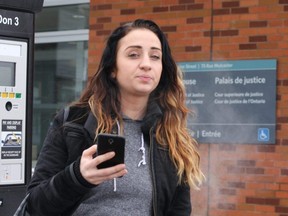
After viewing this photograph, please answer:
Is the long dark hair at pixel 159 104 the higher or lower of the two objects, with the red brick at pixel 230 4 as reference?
lower

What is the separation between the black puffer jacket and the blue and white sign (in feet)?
10.6

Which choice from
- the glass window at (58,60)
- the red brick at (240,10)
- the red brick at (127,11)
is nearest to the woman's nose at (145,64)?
the red brick at (240,10)

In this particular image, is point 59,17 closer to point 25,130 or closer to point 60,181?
point 25,130

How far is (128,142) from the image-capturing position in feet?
8.48

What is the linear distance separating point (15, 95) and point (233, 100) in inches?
105

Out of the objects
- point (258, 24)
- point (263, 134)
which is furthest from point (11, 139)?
point (258, 24)

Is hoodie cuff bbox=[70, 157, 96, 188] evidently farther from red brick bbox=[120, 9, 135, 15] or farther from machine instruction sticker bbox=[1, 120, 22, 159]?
red brick bbox=[120, 9, 135, 15]

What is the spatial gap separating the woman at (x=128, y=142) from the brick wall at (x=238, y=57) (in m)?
3.16

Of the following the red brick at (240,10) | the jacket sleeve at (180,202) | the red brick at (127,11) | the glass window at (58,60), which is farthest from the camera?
the glass window at (58,60)

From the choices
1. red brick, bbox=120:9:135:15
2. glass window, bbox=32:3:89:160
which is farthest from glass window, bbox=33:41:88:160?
red brick, bbox=120:9:135:15

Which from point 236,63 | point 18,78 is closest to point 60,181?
point 18,78

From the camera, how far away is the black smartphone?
220cm

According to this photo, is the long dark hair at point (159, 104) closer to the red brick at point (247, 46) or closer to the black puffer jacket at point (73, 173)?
the black puffer jacket at point (73, 173)

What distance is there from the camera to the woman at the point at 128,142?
2.38m
